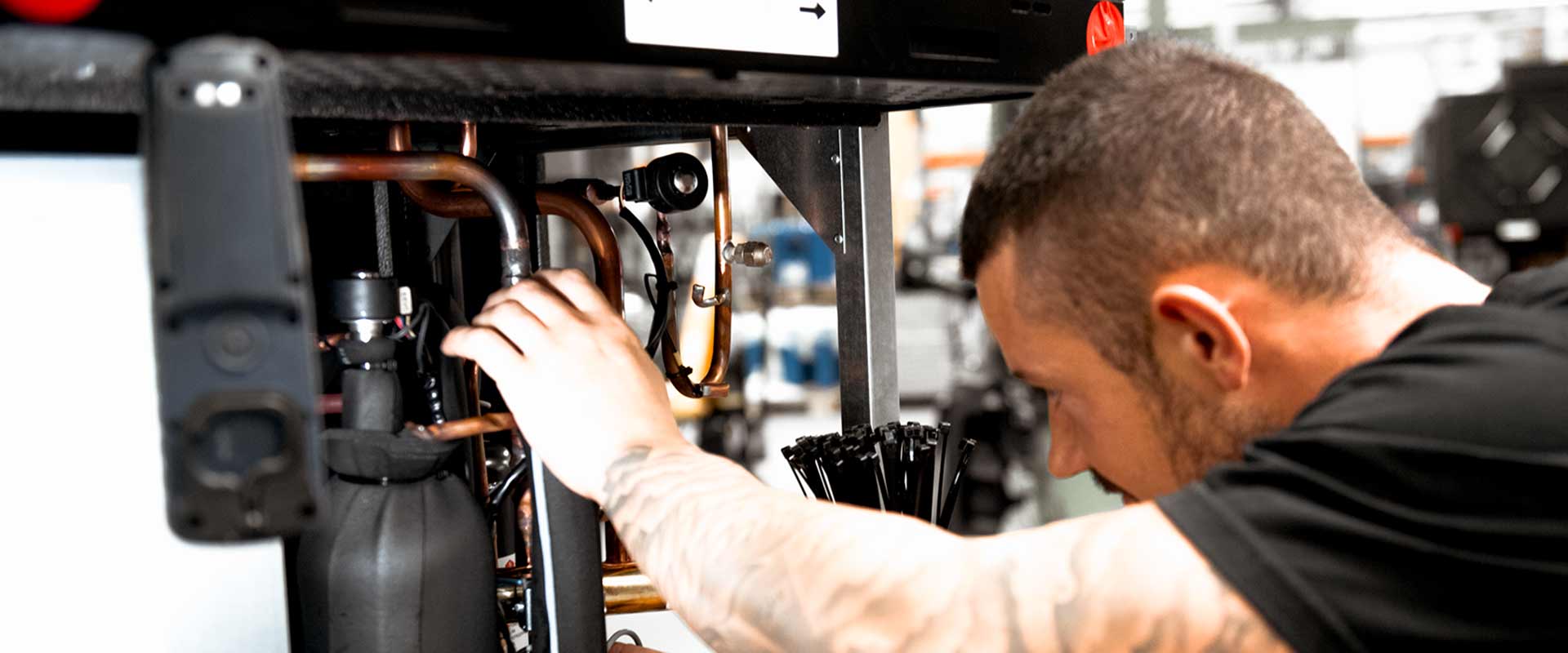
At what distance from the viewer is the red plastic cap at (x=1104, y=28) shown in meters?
1.02

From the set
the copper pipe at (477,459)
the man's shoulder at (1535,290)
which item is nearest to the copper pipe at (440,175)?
the copper pipe at (477,459)

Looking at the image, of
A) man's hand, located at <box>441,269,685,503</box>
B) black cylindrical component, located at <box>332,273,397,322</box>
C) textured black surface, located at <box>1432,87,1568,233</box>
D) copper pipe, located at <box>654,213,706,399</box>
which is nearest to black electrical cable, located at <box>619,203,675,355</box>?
copper pipe, located at <box>654,213,706,399</box>

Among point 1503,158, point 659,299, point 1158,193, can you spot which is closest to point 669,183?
point 659,299

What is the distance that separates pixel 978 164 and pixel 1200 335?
1.22m

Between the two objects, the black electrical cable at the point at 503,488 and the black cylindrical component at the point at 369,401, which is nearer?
the black cylindrical component at the point at 369,401

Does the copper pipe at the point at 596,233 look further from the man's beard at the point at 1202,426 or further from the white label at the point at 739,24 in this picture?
the man's beard at the point at 1202,426

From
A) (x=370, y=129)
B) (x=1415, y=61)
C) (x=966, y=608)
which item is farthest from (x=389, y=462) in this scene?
(x=1415, y=61)

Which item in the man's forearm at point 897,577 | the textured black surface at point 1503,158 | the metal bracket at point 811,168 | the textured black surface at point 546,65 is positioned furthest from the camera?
the textured black surface at point 1503,158

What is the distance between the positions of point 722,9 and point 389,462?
1.24ft

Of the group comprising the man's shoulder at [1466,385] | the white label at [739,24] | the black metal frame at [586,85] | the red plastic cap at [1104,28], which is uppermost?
the red plastic cap at [1104,28]

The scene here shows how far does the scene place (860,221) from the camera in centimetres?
126

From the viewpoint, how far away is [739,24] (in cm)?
76

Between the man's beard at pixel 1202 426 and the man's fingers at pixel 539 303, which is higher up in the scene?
the man's fingers at pixel 539 303

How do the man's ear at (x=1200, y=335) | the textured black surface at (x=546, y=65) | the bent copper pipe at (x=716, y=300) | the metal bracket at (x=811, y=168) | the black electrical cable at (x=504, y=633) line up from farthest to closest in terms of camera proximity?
the metal bracket at (x=811, y=168) < the bent copper pipe at (x=716, y=300) < the black electrical cable at (x=504, y=633) < the man's ear at (x=1200, y=335) < the textured black surface at (x=546, y=65)
